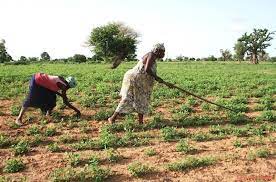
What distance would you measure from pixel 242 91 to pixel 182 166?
9332mm

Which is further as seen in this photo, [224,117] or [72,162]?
[224,117]

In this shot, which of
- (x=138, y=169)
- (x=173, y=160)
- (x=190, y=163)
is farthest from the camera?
(x=173, y=160)

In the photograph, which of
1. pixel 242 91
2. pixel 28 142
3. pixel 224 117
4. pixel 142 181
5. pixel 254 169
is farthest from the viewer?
pixel 242 91

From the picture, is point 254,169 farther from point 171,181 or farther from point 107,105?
point 107,105

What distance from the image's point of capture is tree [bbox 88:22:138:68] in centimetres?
6156

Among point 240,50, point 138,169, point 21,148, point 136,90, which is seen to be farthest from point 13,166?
point 240,50

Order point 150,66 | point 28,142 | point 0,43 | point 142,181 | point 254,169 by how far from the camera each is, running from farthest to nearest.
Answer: point 0,43 → point 150,66 → point 28,142 → point 254,169 → point 142,181

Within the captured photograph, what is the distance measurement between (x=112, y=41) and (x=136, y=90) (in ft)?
174

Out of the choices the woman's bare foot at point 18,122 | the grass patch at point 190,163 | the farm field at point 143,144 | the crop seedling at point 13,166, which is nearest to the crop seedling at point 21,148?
the farm field at point 143,144

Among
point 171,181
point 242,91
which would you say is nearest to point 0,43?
point 242,91

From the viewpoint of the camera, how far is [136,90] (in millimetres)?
9844

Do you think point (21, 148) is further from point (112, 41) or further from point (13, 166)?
point (112, 41)

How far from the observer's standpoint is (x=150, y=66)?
9.59 meters

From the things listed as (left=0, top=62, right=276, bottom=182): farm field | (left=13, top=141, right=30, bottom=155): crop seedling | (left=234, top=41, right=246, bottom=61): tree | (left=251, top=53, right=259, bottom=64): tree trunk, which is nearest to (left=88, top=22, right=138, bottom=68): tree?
(left=251, top=53, right=259, bottom=64): tree trunk
